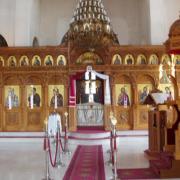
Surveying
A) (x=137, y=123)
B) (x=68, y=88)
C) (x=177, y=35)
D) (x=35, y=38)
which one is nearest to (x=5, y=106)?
(x=68, y=88)

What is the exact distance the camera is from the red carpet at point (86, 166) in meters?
6.11

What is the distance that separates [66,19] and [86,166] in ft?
44.5

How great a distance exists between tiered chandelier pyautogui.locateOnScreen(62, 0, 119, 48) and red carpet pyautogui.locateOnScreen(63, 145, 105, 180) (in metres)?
6.59

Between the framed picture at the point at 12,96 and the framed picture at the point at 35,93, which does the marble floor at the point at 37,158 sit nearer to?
the framed picture at the point at 12,96

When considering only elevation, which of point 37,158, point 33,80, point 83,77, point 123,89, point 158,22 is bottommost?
Result: point 37,158

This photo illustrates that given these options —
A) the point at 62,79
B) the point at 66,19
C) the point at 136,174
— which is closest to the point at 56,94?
the point at 62,79

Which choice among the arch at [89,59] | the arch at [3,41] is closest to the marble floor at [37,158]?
the arch at [89,59]

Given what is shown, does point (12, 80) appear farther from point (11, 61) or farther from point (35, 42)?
point (35, 42)

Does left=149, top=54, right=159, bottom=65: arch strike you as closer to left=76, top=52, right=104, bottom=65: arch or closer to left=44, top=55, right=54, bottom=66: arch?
left=76, top=52, right=104, bottom=65: arch

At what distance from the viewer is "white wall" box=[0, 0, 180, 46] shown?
636 inches

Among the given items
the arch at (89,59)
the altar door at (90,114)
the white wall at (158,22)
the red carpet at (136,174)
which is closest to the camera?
the red carpet at (136,174)

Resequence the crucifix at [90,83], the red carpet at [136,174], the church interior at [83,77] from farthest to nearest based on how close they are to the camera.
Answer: the crucifix at [90,83], the church interior at [83,77], the red carpet at [136,174]

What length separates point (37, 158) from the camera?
8.46 meters

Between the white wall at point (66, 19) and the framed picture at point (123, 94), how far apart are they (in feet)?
9.20
